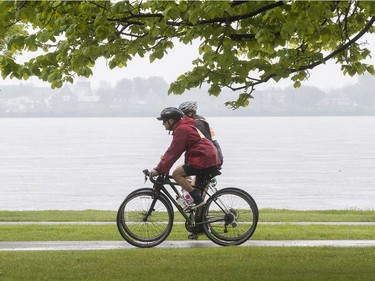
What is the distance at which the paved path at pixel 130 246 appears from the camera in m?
13.1

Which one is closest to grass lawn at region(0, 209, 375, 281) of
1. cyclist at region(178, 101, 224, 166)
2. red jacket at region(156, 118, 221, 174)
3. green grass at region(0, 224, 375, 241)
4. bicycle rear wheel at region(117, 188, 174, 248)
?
green grass at region(0, 224, 375, 241)

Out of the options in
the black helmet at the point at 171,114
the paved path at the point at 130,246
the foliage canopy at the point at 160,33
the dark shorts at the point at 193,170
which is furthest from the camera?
the paved path at the point at 130,246

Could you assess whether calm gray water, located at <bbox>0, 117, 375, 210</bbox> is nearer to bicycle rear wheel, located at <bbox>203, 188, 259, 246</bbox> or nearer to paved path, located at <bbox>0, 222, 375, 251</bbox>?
paved path, located at <bbox>0, 222, 375, 251</bbox>

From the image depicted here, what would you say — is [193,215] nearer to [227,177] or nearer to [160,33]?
[160,33]

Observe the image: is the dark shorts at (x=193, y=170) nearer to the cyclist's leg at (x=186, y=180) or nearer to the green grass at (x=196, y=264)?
the cyclist's leg at (x=186, y=180)

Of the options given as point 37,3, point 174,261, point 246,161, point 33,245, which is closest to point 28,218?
point 33,245

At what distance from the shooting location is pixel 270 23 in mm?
9977

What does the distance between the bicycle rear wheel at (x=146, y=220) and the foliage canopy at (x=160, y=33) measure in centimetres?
217

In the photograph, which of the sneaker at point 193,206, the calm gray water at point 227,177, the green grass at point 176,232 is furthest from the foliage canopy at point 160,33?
the calm gray water at point 227,177

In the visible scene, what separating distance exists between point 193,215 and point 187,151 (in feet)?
3.05

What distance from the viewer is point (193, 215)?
12.9 meters

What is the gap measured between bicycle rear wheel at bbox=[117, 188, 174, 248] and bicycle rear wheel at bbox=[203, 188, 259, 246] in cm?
56

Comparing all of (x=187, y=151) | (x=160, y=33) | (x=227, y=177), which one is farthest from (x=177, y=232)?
(x=227, y=177)

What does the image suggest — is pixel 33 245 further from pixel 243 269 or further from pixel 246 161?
pixel 246 161
